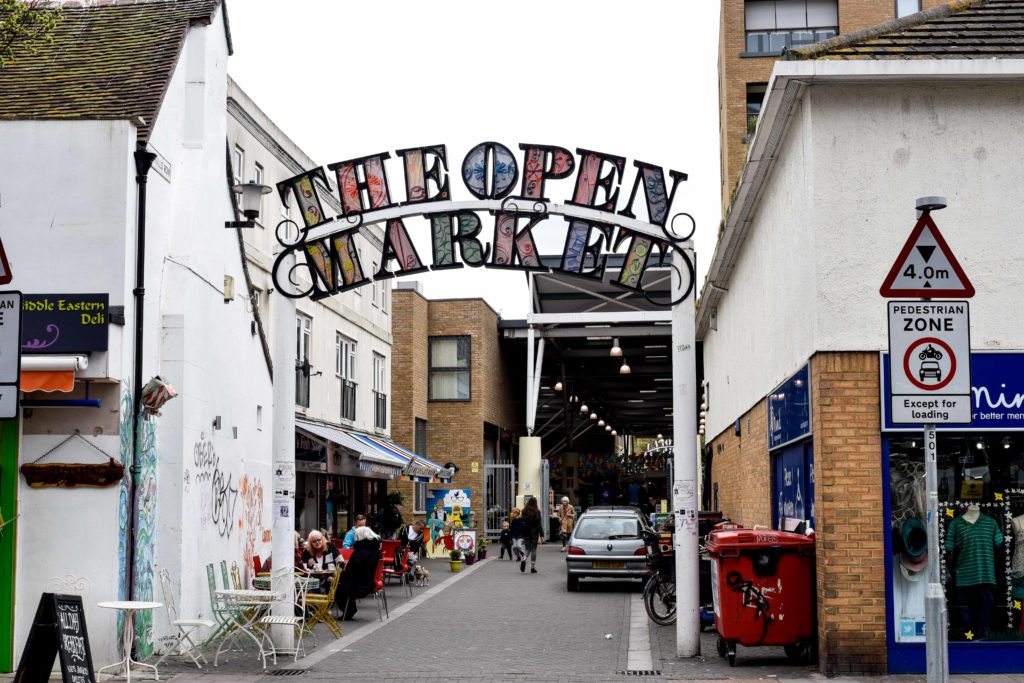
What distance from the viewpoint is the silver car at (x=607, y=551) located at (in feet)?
74.6

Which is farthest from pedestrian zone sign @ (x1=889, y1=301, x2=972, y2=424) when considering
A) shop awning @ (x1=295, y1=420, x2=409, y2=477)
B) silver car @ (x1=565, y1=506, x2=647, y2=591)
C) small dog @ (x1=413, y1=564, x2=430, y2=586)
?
shop awning @ (x1=295, y1=420, x2=409, y2=477)

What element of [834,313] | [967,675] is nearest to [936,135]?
[834,313]

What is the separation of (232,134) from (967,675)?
16.6m

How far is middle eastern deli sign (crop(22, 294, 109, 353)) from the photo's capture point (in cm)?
1195

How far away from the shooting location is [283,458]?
46.9ft

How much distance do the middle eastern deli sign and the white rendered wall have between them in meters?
6.86

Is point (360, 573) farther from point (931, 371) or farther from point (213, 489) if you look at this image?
point (931, 371)

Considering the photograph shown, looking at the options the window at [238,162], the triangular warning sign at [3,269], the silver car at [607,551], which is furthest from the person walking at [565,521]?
the triangular warning sign at [3,269]

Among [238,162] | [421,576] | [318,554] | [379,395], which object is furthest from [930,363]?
[379,395]

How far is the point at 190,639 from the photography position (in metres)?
13.4

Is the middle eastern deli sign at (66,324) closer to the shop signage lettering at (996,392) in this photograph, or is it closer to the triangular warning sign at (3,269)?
the triangular warning sign at (3,269)

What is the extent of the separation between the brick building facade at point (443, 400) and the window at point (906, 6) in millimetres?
18077

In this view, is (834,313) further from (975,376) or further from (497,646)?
(497,646)

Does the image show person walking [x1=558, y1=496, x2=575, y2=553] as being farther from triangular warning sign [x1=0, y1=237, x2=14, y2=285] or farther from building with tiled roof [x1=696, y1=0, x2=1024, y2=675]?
triangular warning sign [x1=0, y1=237, x2=14, y2=285]
